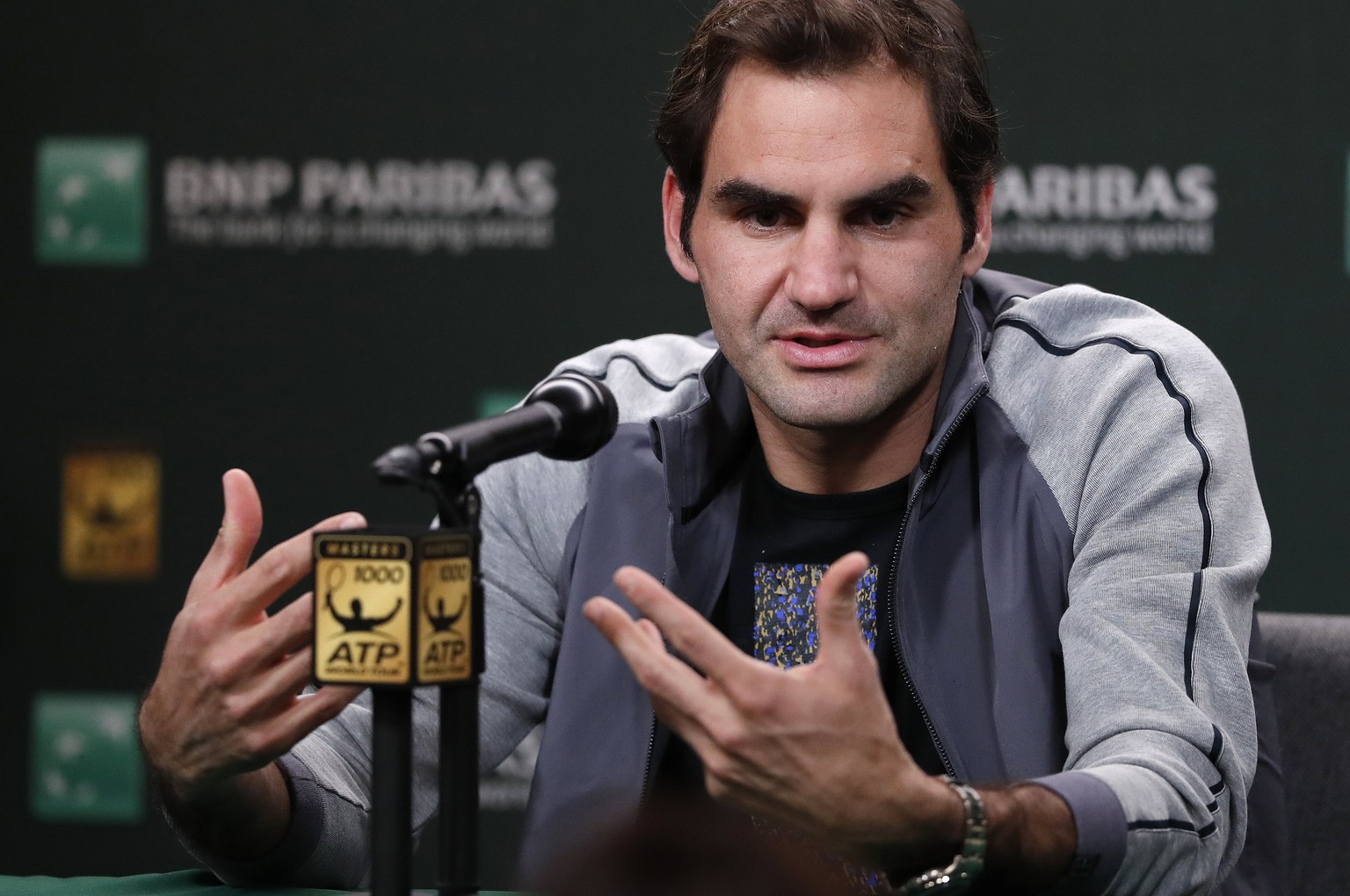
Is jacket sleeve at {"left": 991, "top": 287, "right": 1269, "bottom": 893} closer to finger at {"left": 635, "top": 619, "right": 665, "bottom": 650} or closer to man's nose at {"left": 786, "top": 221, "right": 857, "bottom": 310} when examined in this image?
man's nose at {"left": 786, "top": 221, "right": 857, "bottom": 310}

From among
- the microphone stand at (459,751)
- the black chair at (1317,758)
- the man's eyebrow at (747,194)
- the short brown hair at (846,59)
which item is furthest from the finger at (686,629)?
the black chair at (1317,758)

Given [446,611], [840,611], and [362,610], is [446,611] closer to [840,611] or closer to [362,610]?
[362,610]

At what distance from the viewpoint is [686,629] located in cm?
98

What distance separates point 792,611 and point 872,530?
0.13 metres

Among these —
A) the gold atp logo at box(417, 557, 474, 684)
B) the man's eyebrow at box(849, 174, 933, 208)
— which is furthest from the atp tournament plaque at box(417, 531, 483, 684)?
the man's eyebrow at box(849, 174, 933, 208)

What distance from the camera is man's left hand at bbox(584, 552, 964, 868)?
3.19ft

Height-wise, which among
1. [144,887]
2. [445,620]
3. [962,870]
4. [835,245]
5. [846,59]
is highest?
[846,59]

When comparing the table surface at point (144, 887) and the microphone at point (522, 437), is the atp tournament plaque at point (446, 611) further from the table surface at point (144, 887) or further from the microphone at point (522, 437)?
the table surface at point (144, 887)

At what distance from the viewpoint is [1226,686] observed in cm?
131

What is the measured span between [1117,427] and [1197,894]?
1.45 ft

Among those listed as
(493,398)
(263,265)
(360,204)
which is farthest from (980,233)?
(263,265)

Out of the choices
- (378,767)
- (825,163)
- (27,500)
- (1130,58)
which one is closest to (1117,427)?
(825,163)

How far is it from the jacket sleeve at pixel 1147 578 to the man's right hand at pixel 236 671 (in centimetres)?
59

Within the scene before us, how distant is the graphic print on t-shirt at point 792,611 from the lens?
1.54 m
